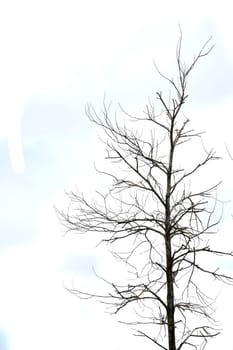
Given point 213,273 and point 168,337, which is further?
point 213,273

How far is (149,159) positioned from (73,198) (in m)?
1.49

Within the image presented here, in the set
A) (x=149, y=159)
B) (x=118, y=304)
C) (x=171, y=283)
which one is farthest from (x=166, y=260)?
(x=149, y=159)

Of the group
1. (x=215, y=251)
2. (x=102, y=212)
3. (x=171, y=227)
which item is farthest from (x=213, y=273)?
(x=102, y=212)

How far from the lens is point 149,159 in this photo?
11.5 m

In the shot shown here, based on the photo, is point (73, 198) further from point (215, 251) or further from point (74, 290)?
point (215, 251)

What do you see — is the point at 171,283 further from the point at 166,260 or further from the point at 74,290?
the point at 74,290

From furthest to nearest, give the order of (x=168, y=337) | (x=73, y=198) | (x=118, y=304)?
(x=73, y=198) → (x=118, y=304) → (x=168, y=337)

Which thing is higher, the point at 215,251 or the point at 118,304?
the point at 215,251

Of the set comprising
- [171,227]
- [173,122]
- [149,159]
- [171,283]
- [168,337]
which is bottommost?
[168,337]

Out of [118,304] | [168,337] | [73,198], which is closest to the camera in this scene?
[168,337]

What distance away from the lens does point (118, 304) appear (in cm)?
1089

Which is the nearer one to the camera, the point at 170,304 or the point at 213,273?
the point at 170,304

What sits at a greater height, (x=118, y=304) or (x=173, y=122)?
(x=173, y=122)

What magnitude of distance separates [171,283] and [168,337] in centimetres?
82
